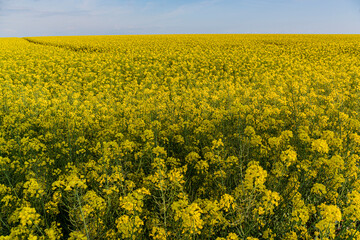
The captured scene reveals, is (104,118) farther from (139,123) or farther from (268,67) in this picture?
(268,67)

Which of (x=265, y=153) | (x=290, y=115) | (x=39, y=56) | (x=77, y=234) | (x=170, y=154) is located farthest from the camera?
(x=39, y=56)

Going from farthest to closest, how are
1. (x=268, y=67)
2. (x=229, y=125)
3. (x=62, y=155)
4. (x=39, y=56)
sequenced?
1. (x=39, y=56)
2. (x=268, y=67)
3. (x=229, y=125)
4. (x=62, y=155)

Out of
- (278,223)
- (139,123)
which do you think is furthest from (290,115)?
(139,123)

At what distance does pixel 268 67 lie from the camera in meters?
14.6

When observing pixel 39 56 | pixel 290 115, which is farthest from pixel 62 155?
pixel 39 56

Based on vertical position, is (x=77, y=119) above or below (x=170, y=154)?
above

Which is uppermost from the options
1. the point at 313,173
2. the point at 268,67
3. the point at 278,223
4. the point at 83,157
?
the point at 268,67

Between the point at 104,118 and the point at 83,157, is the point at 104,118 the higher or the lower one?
the higher one

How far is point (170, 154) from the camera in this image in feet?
15.9

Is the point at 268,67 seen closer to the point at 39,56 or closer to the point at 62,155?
the point at 62,155

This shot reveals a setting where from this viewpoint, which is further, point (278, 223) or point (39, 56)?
point (39, 56)

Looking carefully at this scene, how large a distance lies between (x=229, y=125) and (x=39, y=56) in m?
19.0

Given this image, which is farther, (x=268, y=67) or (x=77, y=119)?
(x=268, y=67)

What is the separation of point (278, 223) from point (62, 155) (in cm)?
409
